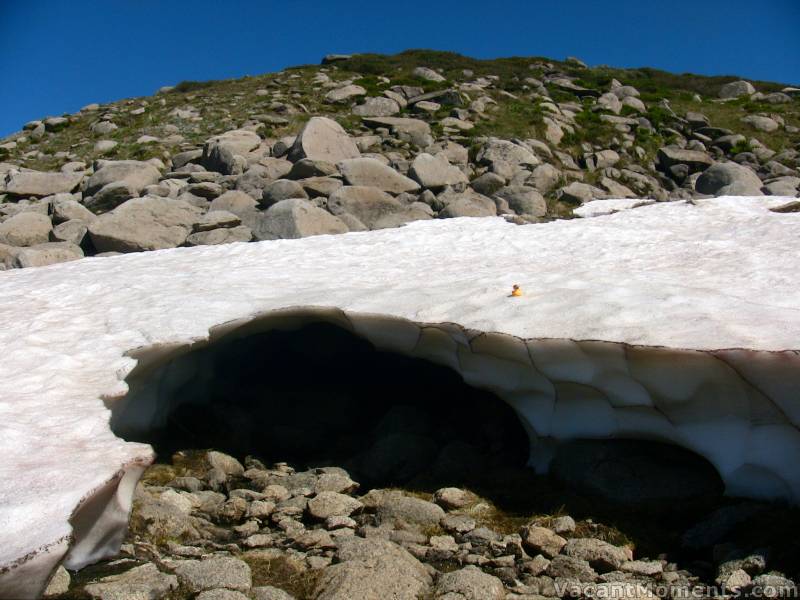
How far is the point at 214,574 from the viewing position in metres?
4.43

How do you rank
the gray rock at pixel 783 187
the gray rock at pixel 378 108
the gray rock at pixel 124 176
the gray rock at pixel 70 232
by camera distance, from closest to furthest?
the gray rock at pixel 70 232 < the gray rock at pixel 124 176 < the gray rock at pixel 783 187 < the gray rock at pixel 378 108

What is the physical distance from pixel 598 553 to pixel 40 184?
19303 mm

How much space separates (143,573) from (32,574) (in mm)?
864

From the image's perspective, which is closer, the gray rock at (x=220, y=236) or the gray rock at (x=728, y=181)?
the gray rock at (x=220, y=236)

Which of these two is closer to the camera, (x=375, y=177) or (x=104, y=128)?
(x=375, y=177)

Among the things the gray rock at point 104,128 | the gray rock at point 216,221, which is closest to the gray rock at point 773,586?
the gray rock at point 216,221

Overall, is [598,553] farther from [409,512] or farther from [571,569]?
[409,512]

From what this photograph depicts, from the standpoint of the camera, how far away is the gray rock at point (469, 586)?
4.31 meters

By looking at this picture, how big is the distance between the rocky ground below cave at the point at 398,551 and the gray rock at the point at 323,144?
1401 centimetres

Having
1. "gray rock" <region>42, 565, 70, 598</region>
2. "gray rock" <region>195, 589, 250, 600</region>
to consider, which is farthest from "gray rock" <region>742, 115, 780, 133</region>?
"gray rock" <region>42, 565, 70, 598</region>

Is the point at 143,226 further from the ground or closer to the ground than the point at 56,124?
closer to the ground

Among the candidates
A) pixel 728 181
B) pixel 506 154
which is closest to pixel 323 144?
pixel 506 154

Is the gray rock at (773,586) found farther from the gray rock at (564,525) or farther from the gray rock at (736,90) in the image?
the gray rock at (736,90)

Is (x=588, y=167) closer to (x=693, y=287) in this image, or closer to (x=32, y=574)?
(x=693, y=287)
